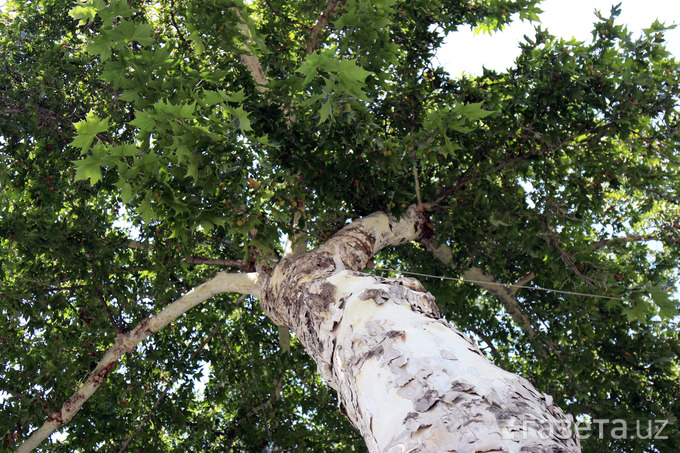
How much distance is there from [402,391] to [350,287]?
84 cm

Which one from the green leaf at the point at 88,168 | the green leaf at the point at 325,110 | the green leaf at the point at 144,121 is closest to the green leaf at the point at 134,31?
the green leaf at the point at 144,121

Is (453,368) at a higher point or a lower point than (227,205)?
lower

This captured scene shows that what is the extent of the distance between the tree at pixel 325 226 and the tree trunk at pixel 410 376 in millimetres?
11

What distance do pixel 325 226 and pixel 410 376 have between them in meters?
2.59

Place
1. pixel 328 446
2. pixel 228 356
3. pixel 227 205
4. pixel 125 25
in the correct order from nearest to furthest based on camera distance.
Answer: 1. pixel 125 25
2. pixel 227 205
3. pixel 328 446
4. pixel 228 356

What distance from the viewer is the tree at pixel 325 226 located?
262 cm

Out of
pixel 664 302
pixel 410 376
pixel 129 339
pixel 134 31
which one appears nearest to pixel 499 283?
pixel 664 302

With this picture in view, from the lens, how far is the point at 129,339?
13.5 ft

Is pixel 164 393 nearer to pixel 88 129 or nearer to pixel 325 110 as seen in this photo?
pixel 88 129

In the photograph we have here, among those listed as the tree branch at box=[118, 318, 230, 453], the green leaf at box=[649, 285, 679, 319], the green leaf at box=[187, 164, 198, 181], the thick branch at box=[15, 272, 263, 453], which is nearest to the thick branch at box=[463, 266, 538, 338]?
the green leaf at box=[649, 285, 679, 319]

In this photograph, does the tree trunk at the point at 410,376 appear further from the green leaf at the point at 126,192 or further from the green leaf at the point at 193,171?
the green leaf at the point at 126,192

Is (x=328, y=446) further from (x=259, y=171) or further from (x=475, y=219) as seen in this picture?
(x=259, y=171)

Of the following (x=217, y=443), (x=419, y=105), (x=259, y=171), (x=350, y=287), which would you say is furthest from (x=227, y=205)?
(x=217, y=443)

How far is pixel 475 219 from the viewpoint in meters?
5.21
